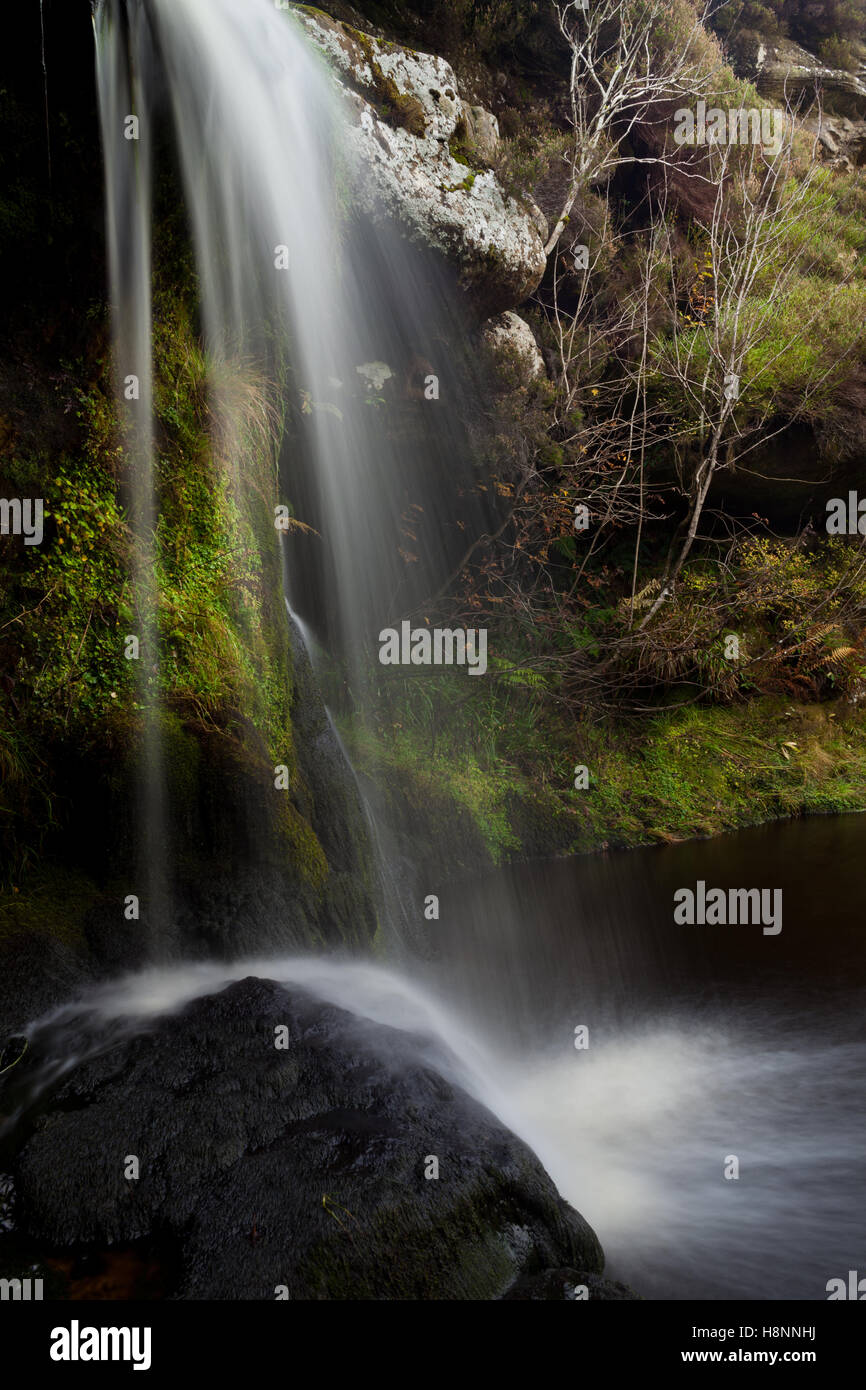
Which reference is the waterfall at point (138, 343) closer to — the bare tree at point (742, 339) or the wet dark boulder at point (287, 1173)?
the wet dark boulder at point (287, 1173)

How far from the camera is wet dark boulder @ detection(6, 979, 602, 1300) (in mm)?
2607

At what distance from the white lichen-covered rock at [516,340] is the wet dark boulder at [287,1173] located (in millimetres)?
8878

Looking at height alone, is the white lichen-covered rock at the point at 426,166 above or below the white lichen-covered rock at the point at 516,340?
above

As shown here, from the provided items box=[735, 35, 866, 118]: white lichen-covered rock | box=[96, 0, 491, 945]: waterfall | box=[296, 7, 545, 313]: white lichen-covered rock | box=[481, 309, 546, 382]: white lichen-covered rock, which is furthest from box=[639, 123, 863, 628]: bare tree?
box=[735, 35, 866, 118]: white lichen-covered rock

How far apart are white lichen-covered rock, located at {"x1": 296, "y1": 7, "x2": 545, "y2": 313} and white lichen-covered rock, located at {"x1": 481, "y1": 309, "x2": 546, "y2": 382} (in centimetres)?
68

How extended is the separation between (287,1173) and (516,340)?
988 centimetres

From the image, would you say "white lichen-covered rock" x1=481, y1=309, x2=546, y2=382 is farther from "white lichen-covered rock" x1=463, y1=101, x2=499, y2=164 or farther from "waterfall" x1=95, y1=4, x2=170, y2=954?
"waterfall" x1=95, y1=4, x2=170, y2=954

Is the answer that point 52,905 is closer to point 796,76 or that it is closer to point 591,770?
point 591,770

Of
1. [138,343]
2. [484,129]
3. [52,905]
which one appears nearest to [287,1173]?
[52,905]

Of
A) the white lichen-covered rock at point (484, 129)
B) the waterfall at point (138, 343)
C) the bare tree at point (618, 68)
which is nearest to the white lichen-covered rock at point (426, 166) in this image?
the white lichen-covered rock at point (484, 129)

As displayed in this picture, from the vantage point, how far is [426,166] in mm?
8086

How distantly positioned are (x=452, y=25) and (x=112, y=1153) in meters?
13.9

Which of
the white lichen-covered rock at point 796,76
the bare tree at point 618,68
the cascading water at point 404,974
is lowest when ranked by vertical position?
the cascading water at point 404,974

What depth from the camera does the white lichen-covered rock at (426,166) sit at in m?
7.60
